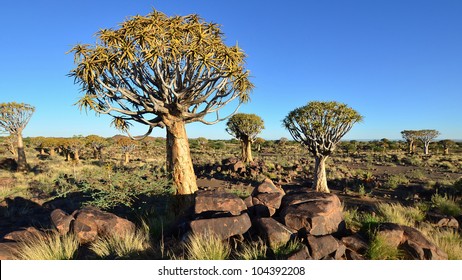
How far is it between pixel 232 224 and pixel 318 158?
31.2 ft

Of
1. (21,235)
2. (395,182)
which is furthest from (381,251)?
(395,182)

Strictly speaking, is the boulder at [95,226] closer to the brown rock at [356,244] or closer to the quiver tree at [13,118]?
the brown rock at [356,244]

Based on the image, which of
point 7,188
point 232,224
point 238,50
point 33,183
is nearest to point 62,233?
point 232,224

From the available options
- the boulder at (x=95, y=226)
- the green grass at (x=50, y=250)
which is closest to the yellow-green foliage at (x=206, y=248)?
the boulder at (x=95, y=226)

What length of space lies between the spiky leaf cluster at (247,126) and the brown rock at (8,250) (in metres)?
19.9

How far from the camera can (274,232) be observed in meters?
4.22

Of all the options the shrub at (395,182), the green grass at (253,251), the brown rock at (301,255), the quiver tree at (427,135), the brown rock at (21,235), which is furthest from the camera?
the quiver tree at (427,135)

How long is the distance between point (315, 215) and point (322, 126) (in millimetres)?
8727

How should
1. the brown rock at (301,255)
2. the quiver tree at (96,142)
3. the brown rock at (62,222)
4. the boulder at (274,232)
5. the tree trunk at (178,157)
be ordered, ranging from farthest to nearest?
the quiver tree at (96,142)
the tree trunk at (178,157)
the brown rock at (62,222)
the boulder at (274,232)
the brown rock at (301,255)

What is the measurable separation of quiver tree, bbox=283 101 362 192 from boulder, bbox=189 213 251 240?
9016 mm

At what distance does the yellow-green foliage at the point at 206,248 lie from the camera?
380 centimetres

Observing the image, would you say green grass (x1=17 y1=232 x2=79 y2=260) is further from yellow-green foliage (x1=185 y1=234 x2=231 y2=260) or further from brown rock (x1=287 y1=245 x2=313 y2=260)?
brown rock (x1=287 y1=245 x2=313 y2=260)
